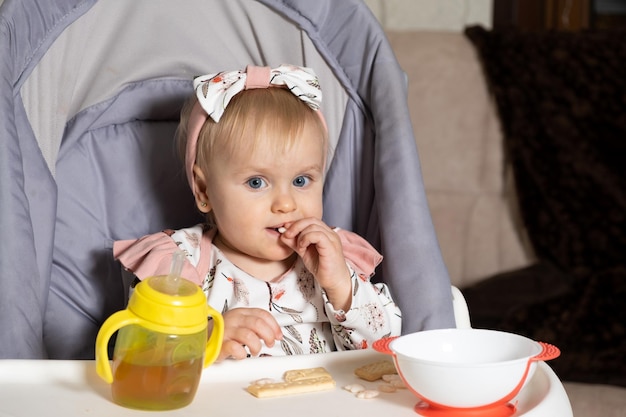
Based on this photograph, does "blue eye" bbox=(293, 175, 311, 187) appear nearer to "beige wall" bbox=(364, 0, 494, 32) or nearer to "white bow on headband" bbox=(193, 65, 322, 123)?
"white bow on headband" bbox=(193, 65, 322, 123)

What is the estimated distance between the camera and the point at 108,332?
34.2 inches

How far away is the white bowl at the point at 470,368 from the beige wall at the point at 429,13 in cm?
205

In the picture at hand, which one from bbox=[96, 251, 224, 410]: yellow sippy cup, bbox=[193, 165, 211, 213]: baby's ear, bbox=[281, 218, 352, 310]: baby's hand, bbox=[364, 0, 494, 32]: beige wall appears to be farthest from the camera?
bbox=[364, 0, 494, 32]: beige wall

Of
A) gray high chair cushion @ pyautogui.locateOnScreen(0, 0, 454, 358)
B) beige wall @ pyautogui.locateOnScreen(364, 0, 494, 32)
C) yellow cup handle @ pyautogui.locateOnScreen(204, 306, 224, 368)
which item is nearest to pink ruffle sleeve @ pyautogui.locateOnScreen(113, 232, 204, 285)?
gray high chair cushion @ pyautogui.locateOnScreen(0, 0, 454, 358)

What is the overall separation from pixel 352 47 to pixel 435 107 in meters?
1.10

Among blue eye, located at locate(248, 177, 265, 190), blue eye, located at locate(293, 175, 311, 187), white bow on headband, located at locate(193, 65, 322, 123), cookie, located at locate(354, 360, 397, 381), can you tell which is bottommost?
cookie, located at locate(354, 360, 397, 381)

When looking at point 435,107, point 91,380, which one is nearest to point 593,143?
point 435,107

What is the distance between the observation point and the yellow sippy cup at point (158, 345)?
0.86 m

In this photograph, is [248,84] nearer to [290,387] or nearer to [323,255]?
[323,255]

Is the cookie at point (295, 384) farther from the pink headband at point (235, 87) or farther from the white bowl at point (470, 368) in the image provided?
the pink headband at point (235, 87)

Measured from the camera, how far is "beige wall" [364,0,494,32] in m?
2.90

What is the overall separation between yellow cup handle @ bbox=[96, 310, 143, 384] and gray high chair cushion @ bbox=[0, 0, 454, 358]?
33 cm

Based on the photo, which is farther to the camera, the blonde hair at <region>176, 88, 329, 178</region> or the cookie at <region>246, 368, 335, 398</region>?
the blonde hair at <region>176, 88, 329, 178</region>

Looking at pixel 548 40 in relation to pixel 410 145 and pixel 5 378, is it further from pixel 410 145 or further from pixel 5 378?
pixel 5 378
